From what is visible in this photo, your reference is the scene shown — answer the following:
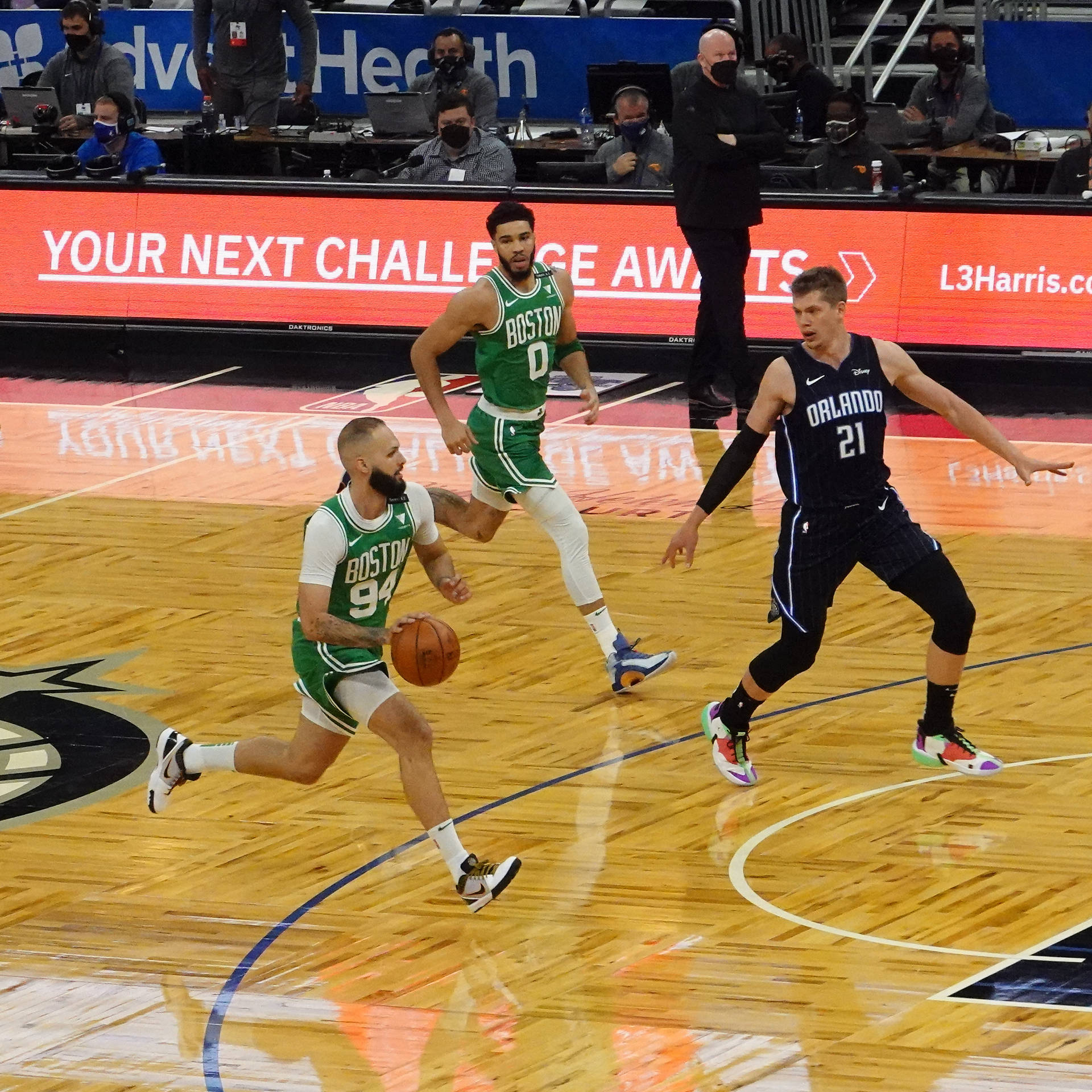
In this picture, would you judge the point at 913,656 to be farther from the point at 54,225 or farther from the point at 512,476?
the point at 54,225

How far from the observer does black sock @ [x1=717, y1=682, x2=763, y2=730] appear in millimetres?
8867

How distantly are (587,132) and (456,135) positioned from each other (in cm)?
258

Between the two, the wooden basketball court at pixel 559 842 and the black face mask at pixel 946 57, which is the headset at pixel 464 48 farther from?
the wooden basketball court at pixel 559 842

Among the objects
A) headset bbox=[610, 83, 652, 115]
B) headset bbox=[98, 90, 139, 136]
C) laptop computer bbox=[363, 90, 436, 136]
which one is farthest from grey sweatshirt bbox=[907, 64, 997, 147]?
headset bbox=[98, 90, 139, 136]

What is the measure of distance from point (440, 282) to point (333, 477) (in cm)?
326

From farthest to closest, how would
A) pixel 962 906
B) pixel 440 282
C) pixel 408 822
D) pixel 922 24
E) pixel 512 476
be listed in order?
pixel 922 24
pixel 440 282
pixel 512 476
pixel 408 822
pixel 962 906

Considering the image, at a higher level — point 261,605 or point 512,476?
point 512,476

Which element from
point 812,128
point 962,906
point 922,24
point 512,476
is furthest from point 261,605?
point 922,24

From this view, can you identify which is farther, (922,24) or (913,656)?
(922,24)

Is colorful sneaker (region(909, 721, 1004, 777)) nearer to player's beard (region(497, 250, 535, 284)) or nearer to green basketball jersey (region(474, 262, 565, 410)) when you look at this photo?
green basketball jersey (region(474, 262, 565, 410))

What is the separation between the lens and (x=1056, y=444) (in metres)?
14.6

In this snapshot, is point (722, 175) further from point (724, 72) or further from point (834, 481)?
point (834, 481)

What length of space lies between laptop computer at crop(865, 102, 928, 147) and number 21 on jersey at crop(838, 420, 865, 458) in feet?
36.0

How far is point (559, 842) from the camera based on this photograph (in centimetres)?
835
